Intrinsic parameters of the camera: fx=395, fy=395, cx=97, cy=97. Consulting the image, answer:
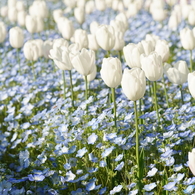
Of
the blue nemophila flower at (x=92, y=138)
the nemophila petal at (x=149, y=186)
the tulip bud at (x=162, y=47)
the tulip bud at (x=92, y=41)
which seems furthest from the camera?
the tulip bud at (x=92, y=41)

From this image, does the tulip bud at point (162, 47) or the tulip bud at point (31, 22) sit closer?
the tulip bud at point (162, 47)

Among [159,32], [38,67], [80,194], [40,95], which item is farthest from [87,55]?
[159,32]

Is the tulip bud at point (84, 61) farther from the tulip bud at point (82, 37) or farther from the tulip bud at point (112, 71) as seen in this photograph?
the tulip bud at point (82, 37)

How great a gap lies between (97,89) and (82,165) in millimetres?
1566

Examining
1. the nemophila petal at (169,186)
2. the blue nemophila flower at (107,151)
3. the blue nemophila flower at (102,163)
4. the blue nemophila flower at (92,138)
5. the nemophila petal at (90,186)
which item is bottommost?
the nemophila petal at (90,186)

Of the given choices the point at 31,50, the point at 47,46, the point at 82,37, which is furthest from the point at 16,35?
the point at 82,37

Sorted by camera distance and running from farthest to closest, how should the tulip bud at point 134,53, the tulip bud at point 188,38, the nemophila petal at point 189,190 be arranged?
the tulip bud at point 188,38 < the tulip bud at point 134,53 < the nemophila petal at point 189,190

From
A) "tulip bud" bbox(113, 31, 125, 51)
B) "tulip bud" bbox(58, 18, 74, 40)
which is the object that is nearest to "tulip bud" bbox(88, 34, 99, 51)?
"tulip bud" bbox(113, 31, 125, 51)

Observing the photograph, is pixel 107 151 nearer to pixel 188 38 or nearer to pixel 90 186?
pixel 90 186

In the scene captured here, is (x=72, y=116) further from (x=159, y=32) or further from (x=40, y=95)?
(x=159, y=32)

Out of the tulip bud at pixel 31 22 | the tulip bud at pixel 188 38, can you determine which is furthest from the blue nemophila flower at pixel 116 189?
the tulip bud at pixel 31 22

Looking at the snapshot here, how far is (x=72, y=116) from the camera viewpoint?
3.27 meters

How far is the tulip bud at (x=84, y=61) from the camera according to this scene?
115 inches

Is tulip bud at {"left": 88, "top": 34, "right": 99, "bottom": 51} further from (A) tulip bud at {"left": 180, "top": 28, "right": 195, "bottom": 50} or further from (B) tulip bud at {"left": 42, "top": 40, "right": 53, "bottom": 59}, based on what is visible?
(A) tulip bud at {"left": 180, "top": 28, "right": 195, "bottom": 50}
